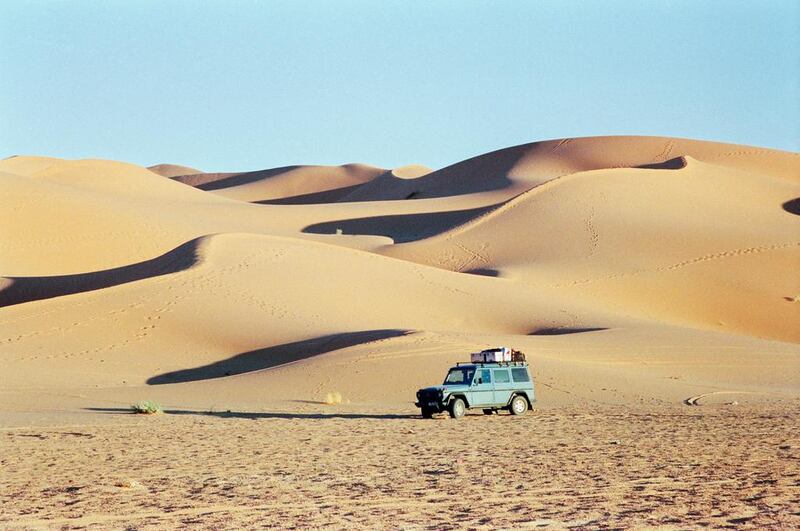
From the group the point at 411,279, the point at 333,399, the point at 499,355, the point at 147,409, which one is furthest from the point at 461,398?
the point at 411,279

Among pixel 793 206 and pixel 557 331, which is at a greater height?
pixel 793 206

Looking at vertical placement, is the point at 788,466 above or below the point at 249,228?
below

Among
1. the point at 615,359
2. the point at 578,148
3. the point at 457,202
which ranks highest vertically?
the point at 578,148

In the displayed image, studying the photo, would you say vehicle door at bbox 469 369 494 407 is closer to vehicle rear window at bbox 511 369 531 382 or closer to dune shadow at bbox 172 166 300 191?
vehicle rear window at bbox 511 369 531 382

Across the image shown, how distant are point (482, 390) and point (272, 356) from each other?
1142 centimetres

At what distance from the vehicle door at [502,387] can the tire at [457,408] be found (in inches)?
28.6

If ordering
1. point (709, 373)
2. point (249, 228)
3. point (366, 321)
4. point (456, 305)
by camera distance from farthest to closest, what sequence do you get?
point (249, 228), point (456, 305), point (366, 321), point (709, 373)

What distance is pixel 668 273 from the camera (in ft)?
169

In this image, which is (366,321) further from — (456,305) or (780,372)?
(780,372)

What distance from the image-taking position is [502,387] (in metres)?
23.4

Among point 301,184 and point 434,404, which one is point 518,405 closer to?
point 434,404

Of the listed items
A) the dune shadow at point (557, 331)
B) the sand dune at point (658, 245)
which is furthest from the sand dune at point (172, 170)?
the dune shadow at point (557, 331)

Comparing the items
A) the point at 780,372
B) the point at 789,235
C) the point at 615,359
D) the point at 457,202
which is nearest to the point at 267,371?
the point at 615,359

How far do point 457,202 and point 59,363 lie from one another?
53.2m
